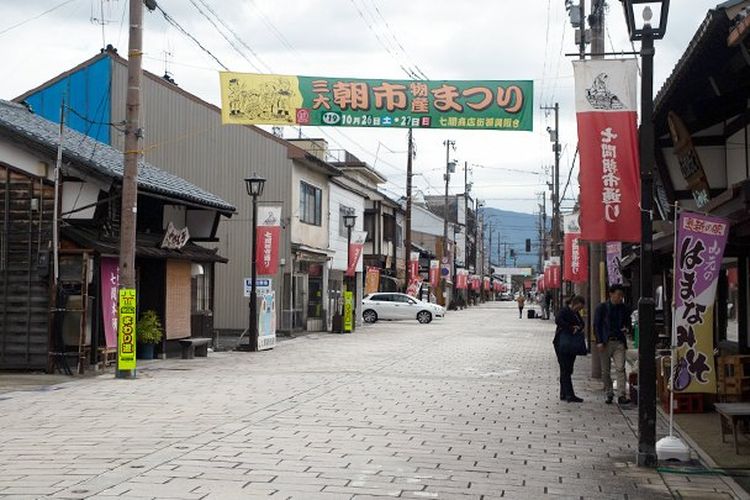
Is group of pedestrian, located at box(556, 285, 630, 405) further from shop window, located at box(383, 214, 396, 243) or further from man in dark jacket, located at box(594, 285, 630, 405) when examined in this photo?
shop window, located at box(383, 214, 396, 243)

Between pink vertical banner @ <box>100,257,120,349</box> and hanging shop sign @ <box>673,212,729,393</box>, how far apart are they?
12565 mm

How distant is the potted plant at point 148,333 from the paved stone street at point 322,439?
2.47 meters

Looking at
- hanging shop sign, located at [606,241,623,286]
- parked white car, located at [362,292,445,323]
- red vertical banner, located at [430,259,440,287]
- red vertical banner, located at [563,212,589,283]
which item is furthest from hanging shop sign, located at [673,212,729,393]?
red vertical banner, located at [430,259,440,287]

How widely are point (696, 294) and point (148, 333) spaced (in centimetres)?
1496

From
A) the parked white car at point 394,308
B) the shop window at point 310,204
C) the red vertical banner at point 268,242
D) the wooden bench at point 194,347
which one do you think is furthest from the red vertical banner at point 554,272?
the wooden bench at point 194,347

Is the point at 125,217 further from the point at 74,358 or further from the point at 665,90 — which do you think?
the point at 665,90

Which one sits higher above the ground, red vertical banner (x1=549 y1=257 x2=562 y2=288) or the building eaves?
the building eaves

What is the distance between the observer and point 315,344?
2914 cm

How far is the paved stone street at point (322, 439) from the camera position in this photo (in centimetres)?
787

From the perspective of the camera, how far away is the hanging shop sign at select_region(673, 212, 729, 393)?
9.22 m

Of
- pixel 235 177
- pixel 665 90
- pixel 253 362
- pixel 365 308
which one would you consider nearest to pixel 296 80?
pixel 253 362

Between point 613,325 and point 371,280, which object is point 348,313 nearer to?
point 371,280

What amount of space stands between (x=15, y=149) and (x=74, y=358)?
14.7 ft

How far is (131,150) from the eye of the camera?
17.5m
